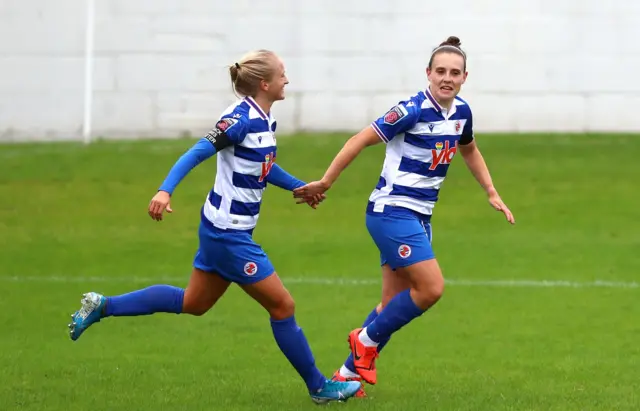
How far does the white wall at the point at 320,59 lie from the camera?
15.8m

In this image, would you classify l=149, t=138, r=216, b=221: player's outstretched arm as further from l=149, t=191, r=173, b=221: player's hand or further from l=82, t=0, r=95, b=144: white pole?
l=82, t=0, r=95, b=144: white pole

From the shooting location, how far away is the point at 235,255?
5988mm

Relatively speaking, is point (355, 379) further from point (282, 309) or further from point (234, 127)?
point (234, 127)

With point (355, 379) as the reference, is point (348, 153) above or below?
above

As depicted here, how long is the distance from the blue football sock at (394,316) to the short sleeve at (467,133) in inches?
35.7

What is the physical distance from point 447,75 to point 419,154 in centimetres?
42

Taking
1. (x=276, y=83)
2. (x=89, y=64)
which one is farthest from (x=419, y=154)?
(x=89, y=64)

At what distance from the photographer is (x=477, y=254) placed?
11812mm

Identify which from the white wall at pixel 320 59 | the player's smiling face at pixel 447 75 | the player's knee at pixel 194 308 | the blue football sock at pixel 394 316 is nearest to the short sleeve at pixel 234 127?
the player's knee at pixel 194 308

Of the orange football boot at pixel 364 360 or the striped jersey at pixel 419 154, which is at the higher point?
the striped jersey at pixel 419 154

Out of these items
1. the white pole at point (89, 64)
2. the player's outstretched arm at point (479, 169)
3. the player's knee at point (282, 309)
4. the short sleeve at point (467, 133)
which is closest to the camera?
the player's knee at point (282, 309)

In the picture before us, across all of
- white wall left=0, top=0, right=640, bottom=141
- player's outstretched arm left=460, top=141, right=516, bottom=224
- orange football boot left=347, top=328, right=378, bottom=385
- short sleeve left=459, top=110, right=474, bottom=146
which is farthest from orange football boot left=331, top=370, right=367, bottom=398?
white wall left=0, top=0, right=640, bottom=141

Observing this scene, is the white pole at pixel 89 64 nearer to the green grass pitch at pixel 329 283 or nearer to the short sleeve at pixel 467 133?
the green grass pitch at pixel 329 283

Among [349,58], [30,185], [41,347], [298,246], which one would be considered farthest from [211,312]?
[349,58]
